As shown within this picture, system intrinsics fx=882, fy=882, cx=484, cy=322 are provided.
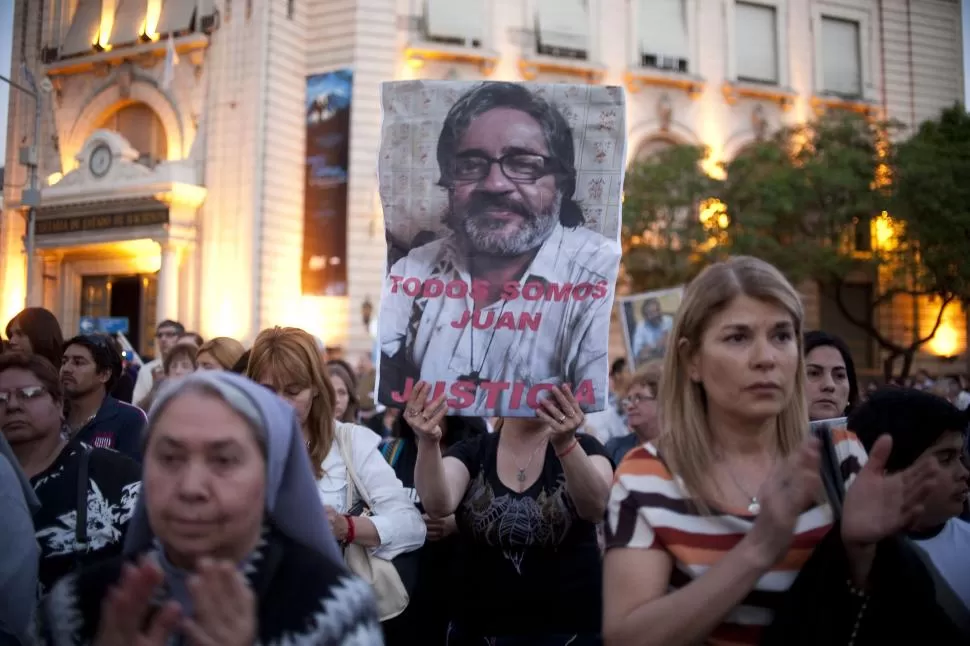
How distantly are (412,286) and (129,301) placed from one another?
21788 millimetres

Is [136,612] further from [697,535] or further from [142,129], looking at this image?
[142,129]

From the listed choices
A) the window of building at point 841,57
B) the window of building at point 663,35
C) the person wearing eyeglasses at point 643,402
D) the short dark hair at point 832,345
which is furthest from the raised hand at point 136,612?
the window of building at point 841,57

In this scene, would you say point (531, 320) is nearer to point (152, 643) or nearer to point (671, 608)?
point (671, 608)

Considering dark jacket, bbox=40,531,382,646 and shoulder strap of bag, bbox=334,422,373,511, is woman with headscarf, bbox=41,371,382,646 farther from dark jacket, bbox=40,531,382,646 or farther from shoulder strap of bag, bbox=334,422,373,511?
shoulder strap of bag, bbox=334,422,373,511

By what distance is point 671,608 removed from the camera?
1924mm

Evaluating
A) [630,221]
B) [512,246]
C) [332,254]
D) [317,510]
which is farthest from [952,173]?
[317,510]

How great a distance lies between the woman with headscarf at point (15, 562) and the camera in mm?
2621

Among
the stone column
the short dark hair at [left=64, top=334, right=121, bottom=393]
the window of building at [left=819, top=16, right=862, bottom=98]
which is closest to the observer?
the short dark hair at [left=64, top=334, right=121, bottom=393]

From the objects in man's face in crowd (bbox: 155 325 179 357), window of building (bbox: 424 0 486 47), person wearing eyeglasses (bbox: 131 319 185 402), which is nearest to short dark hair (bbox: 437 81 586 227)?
person wearing eyeglasses (bbox: 131 319 185 402)

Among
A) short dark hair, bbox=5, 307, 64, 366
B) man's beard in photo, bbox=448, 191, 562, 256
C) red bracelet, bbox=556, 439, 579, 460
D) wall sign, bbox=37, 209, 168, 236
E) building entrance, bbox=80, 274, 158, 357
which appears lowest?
red bracelet, bbox=556, 439, 579, 460

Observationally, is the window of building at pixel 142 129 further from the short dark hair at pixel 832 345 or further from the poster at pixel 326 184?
the short dark hair at pixel 832 345

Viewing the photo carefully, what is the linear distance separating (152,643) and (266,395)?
0.58 m

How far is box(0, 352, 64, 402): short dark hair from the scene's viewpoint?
3.45m

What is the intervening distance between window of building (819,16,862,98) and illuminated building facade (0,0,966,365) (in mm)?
131
